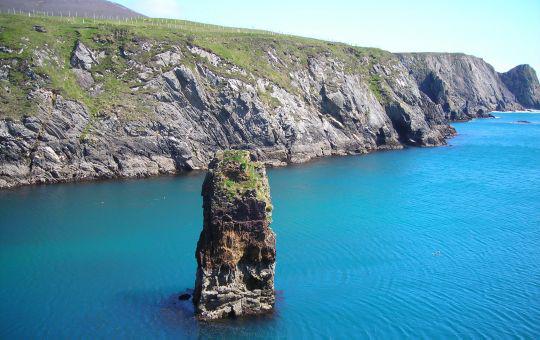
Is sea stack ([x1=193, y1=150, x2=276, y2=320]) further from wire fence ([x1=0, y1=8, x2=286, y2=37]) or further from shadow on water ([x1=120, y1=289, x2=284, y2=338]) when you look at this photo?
wire fence ([x1=0, y1=8, x2=286, y2=37])

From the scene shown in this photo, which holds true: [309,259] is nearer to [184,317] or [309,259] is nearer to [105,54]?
[184,317]

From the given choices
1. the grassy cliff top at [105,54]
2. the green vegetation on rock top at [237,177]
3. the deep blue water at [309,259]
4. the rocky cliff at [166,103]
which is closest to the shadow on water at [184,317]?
the deep blue water at [309,259]

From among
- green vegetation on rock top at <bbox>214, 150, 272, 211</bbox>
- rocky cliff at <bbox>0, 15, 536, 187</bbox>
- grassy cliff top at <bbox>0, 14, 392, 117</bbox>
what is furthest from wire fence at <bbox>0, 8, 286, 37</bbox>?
green vegetation on rock top at <bbox>214, 150, 272, 211</bbox>

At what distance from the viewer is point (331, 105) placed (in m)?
107

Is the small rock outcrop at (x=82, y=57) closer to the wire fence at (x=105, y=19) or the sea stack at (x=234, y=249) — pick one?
the wire fence at (x=105, y=19)

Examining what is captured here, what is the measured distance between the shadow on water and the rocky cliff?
144 feet

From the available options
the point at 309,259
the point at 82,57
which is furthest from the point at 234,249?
the point at 82,57

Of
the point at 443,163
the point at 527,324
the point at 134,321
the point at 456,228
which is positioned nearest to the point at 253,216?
the point at 134,321

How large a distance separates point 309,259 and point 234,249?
41.1 ft

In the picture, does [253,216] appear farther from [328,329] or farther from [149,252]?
[149,252]

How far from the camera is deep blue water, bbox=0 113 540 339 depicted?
32062 millimetres

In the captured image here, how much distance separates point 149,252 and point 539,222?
140 ft

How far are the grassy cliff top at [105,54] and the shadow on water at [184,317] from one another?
49662 mm

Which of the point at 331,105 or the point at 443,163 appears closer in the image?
the point at 443,163
